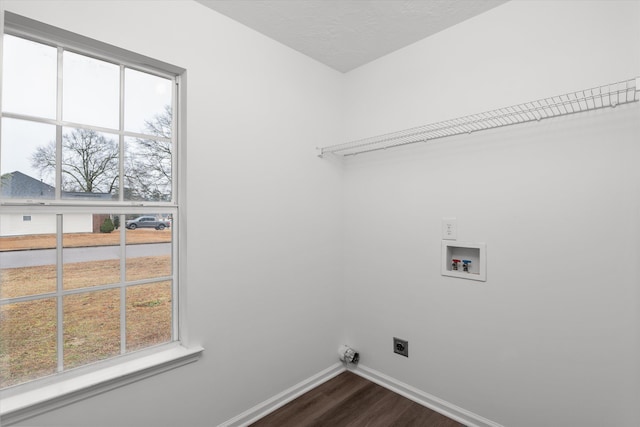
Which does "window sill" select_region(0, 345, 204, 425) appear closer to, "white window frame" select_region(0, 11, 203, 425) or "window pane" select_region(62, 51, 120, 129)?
"white window frame" select_region(0, 11, 203, 425)

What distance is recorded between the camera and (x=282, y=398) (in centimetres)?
213

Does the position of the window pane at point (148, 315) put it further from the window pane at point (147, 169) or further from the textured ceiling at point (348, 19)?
the textured ceiling at point (348, 19)

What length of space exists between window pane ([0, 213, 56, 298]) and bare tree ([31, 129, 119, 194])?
194mm

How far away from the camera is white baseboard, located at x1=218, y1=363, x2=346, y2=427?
1916 mm

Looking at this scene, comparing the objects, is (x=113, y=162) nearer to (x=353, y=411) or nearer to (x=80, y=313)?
(x=80, y=313)

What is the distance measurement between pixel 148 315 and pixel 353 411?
1413 millimetres

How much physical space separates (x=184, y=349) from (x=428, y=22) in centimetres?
240

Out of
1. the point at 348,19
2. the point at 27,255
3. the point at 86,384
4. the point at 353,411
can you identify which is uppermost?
the point at 348,19

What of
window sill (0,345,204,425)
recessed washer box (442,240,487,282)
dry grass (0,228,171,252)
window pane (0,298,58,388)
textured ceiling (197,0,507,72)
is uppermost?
textured ceiling (197,0,507,72)

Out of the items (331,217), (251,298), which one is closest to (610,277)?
(331,217)

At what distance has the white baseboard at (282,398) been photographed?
1.92 metres

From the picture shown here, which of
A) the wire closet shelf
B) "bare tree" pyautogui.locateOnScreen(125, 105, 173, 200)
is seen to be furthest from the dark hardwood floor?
the wire closet shelf

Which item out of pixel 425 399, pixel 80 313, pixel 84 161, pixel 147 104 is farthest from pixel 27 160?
pixel 425 399

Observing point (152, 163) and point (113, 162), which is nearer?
point (113, 162)
